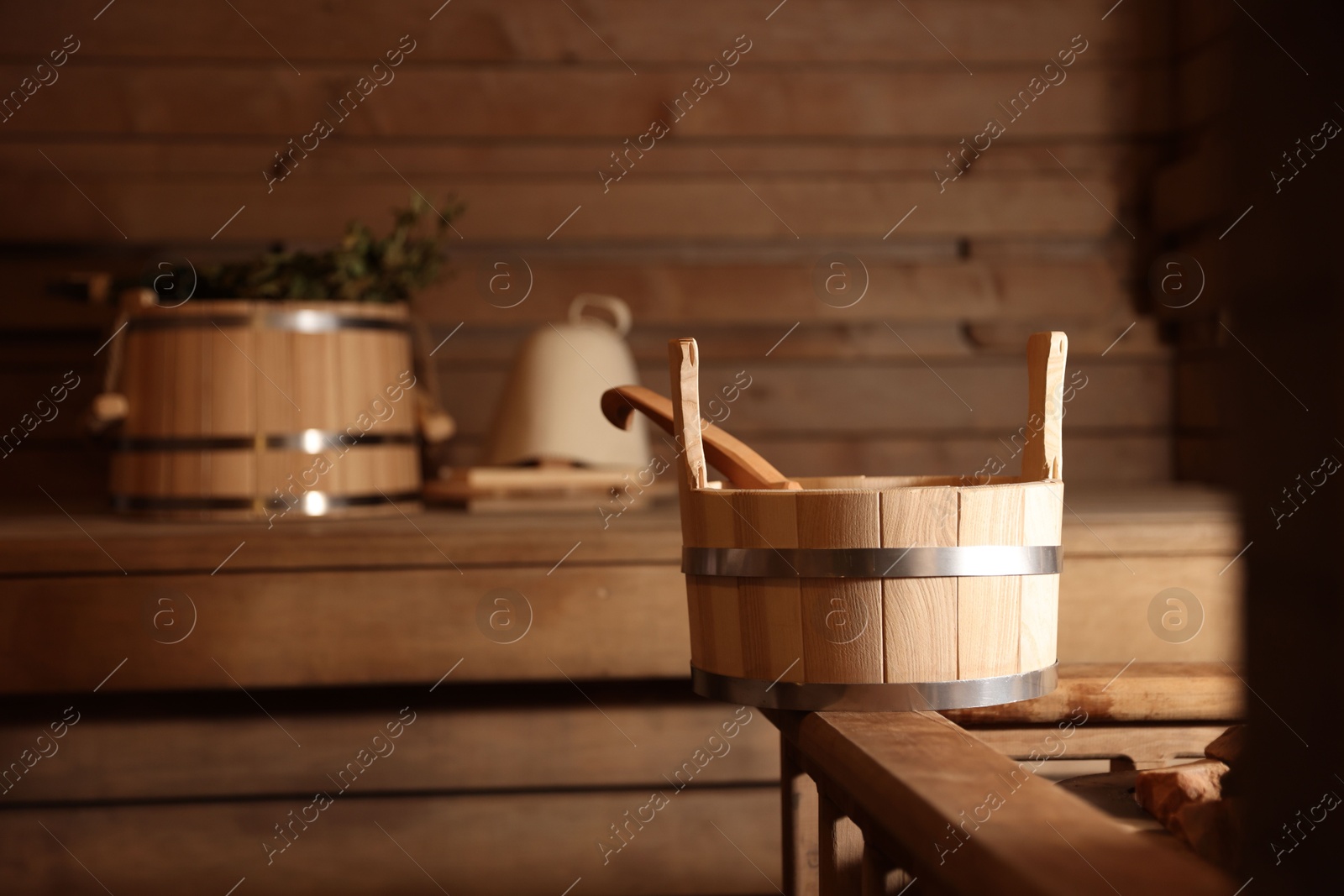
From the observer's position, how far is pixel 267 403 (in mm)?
1987

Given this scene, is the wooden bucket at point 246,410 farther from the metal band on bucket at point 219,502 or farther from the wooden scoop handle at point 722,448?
the wooden scoop handle at point 722,448

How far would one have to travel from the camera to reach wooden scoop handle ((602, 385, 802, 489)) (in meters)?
1.13

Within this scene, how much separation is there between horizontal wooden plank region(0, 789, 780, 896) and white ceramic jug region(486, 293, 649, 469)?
0.69 m

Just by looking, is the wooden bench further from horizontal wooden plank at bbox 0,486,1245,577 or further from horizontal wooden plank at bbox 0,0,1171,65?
horizontal wooden plank at bbox 0,0,1171,65

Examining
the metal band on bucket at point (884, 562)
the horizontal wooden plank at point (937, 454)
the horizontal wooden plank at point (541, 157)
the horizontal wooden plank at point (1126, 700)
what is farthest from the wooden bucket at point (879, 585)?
the horizontal wooden plank at point (541, 157)

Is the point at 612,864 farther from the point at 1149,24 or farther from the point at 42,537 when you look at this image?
the point at 1149,24

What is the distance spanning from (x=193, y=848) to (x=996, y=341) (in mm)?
2150

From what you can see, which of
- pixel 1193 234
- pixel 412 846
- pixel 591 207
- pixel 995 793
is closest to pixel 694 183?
pixel 591 207

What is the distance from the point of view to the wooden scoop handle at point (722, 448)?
44.4 inches

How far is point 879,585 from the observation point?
1.00m

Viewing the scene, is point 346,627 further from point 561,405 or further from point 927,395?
point 927,395

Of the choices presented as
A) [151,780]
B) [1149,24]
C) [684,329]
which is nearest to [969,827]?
[151,780]

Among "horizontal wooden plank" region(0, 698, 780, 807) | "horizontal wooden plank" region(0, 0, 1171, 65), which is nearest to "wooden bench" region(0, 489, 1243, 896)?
"horizontal wooden plank" region(0, 698, 780, 807)

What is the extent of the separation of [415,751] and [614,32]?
5.90ft
